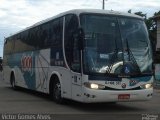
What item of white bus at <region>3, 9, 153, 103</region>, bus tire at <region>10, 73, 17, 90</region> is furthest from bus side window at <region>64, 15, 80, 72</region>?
bus tire at <region>10, 73, 17, 90</region>

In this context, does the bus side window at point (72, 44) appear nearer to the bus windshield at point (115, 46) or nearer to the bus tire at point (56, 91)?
the bus windshield at point (115, 46)

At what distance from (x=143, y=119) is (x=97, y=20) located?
13.3 feet

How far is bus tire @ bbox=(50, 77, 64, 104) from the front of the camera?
1678 cm

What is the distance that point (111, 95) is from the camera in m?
14.3

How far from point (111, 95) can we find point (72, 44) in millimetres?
2331

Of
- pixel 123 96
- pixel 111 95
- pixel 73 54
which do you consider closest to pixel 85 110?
pixel 111 95

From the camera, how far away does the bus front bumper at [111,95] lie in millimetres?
14203

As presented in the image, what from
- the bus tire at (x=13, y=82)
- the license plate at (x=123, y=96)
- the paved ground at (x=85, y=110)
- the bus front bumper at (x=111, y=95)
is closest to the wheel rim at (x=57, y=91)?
the paved ground at (x=85, y=110)

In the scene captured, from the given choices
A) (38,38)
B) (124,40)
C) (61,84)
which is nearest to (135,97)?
(124,40)

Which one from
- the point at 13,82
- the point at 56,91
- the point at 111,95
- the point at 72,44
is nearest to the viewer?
the point at 111,95

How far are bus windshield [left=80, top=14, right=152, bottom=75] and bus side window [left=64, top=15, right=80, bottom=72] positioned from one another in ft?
1.55

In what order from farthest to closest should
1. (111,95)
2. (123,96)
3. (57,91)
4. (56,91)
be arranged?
1. (56,91)
2. (57,91)
3. (123,96)
4. (111,95)

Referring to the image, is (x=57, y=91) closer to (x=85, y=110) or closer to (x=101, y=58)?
(x=85, y=110)

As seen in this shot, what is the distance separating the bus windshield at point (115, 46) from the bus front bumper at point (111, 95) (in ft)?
1.98
